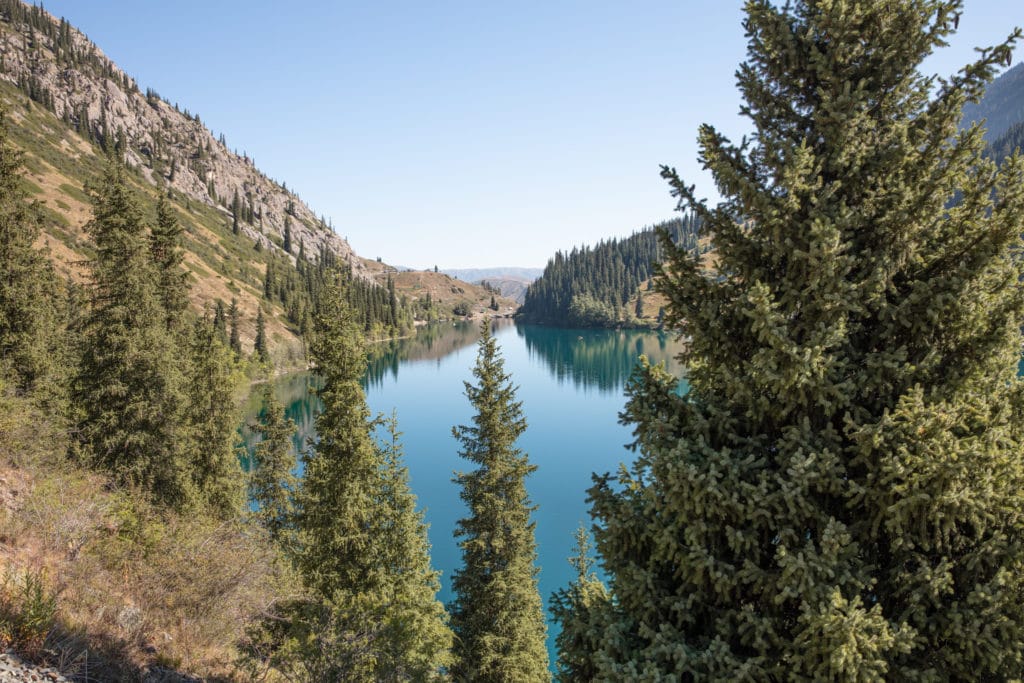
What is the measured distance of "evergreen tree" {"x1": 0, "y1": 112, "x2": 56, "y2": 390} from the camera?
19.1 metres

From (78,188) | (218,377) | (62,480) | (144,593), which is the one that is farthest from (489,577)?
(78,188)

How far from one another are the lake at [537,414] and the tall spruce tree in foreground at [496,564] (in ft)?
6.82

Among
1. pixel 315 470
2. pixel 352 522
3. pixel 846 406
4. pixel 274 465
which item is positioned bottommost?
pixel 274 465

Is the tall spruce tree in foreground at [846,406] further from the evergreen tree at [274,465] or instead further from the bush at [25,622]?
the evergreen tree at [274,465]

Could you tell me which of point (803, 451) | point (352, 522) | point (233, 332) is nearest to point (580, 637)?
point (803, 451)

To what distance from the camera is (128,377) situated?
68.0 feet

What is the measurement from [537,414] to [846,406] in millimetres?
69312

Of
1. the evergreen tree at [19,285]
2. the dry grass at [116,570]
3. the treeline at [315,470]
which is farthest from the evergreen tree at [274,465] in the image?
the evergreen tree at [19,285]

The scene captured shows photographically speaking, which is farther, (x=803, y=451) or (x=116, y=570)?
(x=116, y=570)

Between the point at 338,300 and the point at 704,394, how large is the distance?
12409 mm

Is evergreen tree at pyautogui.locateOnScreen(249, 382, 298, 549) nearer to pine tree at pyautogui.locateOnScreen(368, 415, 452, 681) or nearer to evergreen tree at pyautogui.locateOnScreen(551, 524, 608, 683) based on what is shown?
pine tree at pyautogui.locateOnScreen(368, 415, 452, 681)

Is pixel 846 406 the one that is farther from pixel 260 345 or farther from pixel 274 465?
pixel 260 345

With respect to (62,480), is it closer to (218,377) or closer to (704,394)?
(218,377)

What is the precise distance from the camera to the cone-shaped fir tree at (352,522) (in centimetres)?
1534
